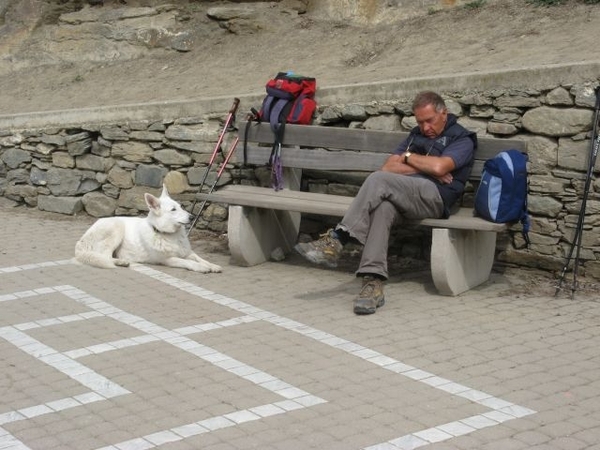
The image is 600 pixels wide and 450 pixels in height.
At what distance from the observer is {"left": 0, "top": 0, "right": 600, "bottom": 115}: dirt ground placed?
895 centimetres

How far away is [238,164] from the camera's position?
893cm

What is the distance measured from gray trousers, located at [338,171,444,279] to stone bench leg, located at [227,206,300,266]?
1300 mm

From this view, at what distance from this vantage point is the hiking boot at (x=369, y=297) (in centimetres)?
667

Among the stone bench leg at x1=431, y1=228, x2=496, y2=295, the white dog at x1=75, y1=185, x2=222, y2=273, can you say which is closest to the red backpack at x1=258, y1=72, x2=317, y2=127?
the white dog at x1=75, y1=185, x2=222, y2=273

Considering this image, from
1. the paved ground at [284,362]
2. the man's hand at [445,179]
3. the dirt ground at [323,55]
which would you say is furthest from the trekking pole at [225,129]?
the man's hand at [445,179]

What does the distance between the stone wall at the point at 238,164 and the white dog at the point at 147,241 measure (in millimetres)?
1138

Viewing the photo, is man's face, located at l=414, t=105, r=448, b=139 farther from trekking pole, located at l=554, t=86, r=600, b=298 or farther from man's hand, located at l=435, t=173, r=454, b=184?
trekking pole, located at l=554, t=86, r=600, b=298

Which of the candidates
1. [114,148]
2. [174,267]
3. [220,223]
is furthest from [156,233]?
[114,148]

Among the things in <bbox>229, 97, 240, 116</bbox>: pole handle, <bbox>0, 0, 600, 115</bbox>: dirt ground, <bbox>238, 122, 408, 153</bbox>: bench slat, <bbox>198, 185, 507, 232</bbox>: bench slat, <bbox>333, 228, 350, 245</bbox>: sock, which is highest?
<bbox>0, 0, 600, 115</bbox>: dirt ground

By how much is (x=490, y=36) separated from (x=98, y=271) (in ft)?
14.3

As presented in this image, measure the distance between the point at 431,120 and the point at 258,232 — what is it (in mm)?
1806

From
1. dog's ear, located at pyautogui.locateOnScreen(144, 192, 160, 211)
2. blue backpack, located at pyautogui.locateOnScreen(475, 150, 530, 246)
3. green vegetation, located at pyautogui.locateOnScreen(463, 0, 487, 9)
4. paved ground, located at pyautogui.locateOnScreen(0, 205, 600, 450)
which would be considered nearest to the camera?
paved ground, located at pyautogui.locateOnScreen(0, 205, 600, 450)

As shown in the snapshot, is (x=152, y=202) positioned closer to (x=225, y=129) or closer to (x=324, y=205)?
(x=225, y=129)

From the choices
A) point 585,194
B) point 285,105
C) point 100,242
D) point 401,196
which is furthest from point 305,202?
point 585,194
